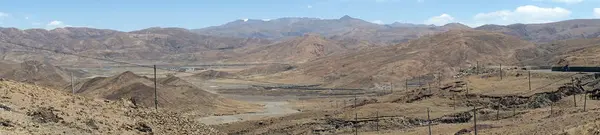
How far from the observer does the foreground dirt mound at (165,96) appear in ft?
290

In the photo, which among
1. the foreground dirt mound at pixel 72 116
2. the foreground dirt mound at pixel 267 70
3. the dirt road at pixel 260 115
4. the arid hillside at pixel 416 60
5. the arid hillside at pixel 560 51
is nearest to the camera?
the foreground dirt mound at pixel 72 116

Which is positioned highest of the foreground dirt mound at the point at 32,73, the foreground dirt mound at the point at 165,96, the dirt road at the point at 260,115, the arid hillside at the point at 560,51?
the arid hillside at the point at 560,51

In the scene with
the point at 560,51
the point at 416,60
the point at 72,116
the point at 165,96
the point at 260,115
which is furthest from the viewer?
the point at 560,51

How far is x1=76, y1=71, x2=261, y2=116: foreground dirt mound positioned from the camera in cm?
8844

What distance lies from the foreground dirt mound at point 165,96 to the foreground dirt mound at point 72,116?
173ft

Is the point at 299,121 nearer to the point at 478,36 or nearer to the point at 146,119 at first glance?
the point at 146,119

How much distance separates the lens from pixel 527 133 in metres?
36.1

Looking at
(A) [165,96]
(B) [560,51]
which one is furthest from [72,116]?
(B) [560,51]

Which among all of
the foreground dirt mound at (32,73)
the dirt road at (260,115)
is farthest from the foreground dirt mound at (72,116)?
the foreground dirt mound at (32,73)

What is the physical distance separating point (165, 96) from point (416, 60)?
A: 245 ft

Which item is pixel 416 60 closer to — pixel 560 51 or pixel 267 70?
pixel 560 51

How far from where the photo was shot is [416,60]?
151 meters

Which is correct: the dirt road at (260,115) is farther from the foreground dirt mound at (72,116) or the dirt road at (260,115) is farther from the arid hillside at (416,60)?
the foreground dirt mound at (72,116)

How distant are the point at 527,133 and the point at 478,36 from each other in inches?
5615
